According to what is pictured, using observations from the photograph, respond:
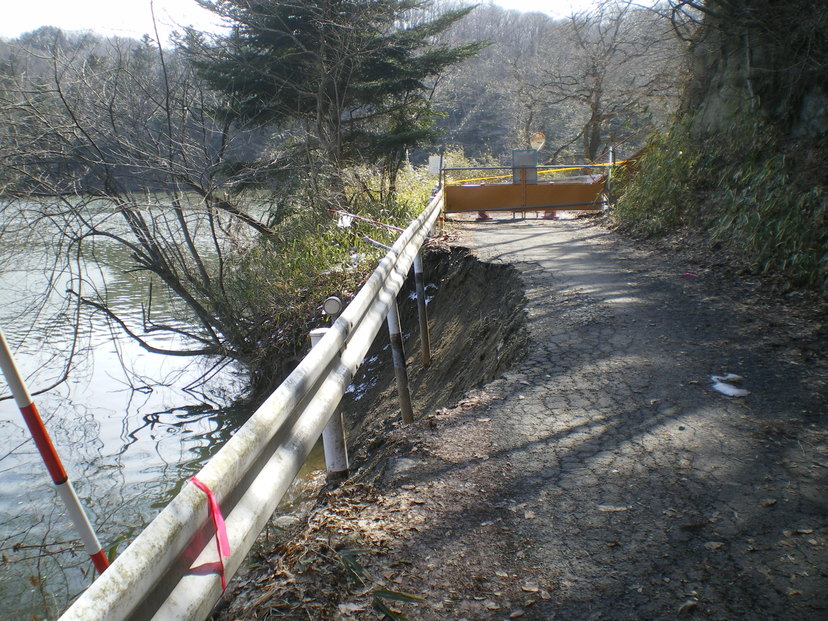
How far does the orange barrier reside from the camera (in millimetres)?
15938

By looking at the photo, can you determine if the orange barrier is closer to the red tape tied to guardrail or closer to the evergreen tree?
the evergreen tree

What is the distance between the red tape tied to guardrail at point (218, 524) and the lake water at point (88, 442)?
428cm

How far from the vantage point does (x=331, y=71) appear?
52.3 feet

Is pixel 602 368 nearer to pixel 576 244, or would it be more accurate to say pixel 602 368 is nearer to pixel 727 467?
pixel 727 467

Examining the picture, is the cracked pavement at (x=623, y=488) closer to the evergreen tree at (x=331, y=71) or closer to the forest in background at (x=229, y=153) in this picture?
the forest in background at (x=229, y=153)

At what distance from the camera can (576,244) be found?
11.2 meters

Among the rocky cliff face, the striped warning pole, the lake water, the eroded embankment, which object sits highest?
the rocky cliff face

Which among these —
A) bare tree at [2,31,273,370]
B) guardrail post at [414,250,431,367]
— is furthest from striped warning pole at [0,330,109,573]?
bare tree at [2,31,273,370]

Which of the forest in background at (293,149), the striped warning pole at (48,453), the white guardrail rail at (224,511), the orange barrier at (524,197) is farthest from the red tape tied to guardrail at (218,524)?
the orange barrier at (524,197)

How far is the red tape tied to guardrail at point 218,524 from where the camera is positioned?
67.9 inches

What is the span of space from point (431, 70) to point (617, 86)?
14673 mm

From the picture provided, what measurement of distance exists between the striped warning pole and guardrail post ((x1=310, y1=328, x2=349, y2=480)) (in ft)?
3.69

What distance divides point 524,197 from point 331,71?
5.72 meters

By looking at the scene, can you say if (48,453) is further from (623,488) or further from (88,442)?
(88,442)
